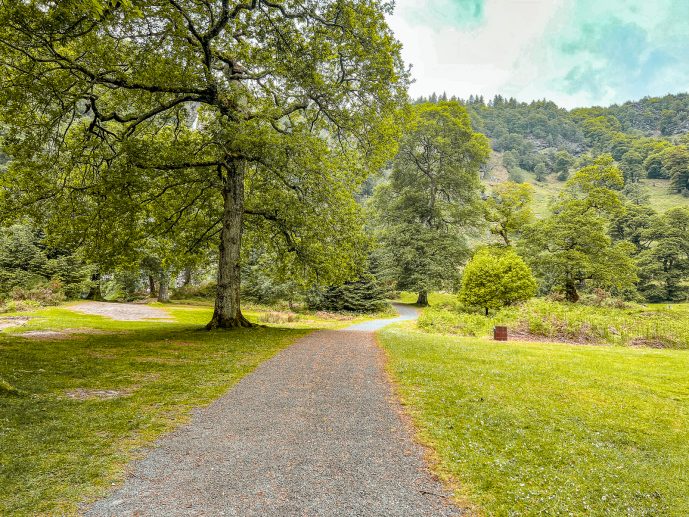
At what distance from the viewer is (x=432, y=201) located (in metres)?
44.2

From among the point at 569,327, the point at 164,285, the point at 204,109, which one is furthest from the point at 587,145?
the point at 204,109

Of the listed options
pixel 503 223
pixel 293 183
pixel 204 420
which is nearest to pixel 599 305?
pixel 503 223

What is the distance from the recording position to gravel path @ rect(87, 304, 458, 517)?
153 inches

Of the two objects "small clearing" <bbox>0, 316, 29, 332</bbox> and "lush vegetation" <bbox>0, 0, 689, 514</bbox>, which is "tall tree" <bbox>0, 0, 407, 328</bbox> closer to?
"lush vegetation" <bbox>0, 0, 689, 514</bbox>

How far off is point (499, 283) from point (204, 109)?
22551mm

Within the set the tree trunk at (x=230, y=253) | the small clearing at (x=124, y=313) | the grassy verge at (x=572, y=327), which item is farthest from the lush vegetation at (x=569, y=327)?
the small clearing at (x=124, y=313)

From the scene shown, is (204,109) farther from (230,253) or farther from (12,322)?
(12,322)

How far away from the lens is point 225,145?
594 inches

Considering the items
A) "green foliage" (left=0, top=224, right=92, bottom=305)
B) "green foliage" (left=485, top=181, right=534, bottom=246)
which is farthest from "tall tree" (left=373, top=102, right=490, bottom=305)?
"green foliage" (left=0, top=224, right=92, bottom=305)

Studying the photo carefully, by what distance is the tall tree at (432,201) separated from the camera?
1622 inches

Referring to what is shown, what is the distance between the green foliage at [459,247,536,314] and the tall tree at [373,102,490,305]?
10798 millimetres

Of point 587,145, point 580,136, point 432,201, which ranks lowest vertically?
point 432,201

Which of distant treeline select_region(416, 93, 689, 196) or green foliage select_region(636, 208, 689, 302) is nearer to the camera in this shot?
green foliage select_region(636, 208, 689, 302)

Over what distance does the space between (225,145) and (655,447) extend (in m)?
15.2
